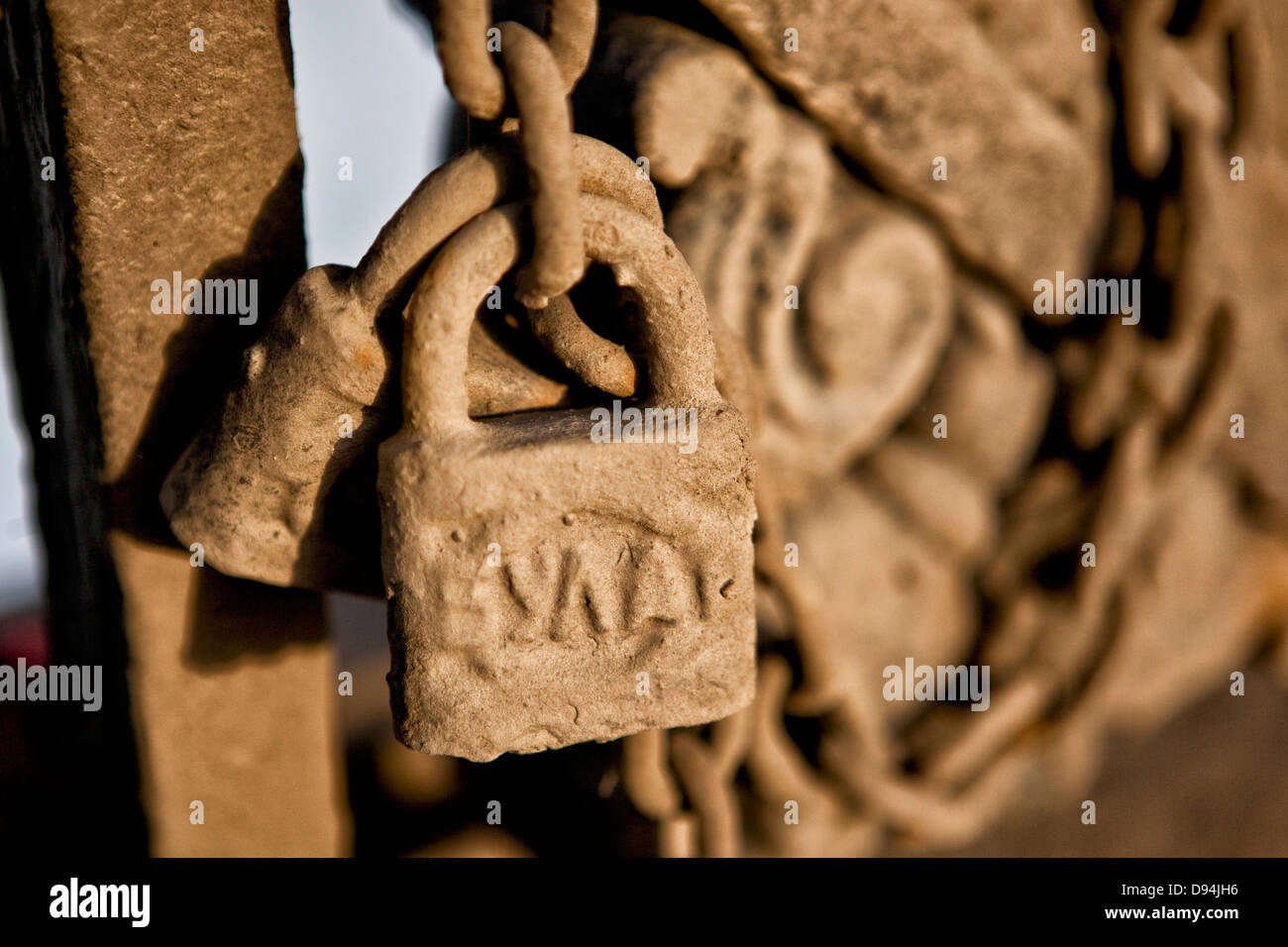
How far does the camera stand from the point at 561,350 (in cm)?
50

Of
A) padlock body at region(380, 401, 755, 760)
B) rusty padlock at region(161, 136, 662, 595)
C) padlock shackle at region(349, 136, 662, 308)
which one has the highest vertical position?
padlock shackle at region(349, 136, 662, 308)

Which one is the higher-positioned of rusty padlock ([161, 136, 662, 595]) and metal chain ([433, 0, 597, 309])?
metal chain ([433, 0, 597, 309])

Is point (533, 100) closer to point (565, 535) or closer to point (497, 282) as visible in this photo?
point (497, 282)

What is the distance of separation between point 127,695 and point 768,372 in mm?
534

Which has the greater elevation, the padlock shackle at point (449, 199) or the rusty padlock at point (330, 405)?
the padlock shackle at point (449, 199)

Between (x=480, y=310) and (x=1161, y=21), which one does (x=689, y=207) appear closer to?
(x=480, y=310)

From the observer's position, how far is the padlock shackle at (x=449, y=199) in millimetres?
457

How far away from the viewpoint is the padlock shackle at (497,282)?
456mm

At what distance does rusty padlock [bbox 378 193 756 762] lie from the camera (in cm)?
47

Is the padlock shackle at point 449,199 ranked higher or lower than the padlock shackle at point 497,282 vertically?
higher

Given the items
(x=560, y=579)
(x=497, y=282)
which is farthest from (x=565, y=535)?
(x=497, y=282)

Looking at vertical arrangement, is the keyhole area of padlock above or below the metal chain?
below

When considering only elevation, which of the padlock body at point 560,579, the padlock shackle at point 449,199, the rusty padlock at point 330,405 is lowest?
the padlock body at point 560,579

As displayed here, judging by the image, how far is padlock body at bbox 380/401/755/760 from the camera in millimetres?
472
